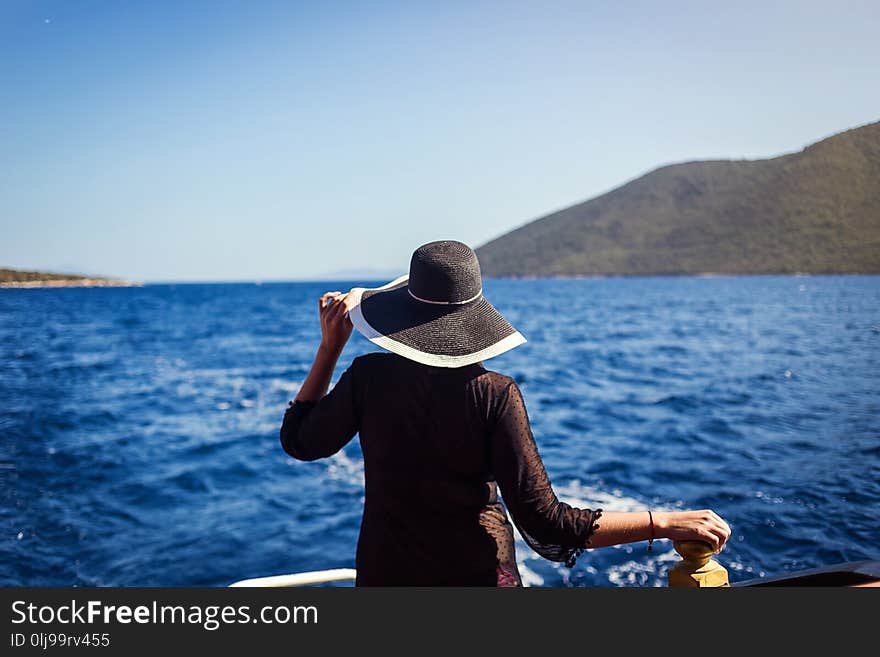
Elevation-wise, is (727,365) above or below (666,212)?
below

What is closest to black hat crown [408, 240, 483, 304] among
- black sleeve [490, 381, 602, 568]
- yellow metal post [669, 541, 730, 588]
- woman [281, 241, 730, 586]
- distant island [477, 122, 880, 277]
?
woman [281, 241, 730, 586]

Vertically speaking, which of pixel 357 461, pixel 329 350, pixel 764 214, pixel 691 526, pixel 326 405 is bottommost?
pixel 357 461

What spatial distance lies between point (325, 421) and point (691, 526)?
46.1 inches

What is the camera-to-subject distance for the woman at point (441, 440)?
69.6 inches

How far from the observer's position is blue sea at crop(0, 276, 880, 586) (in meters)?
7.31

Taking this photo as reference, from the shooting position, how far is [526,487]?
1734 mm

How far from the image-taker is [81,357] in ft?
88.2

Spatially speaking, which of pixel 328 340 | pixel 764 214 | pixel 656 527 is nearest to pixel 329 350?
pixel 328 340

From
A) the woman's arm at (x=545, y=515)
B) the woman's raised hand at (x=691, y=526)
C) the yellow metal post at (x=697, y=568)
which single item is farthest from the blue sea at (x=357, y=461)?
the woman's arm at (x=545, y=515)

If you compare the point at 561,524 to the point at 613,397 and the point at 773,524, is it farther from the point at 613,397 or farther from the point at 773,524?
Result: the point at 613,397

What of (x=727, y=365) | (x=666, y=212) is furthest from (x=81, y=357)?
(x=666, y=212)

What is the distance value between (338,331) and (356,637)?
105cm

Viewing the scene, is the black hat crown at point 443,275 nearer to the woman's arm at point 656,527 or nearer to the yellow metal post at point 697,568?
the woman's arm at point 656,527

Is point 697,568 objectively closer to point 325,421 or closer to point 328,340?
point 325,421
